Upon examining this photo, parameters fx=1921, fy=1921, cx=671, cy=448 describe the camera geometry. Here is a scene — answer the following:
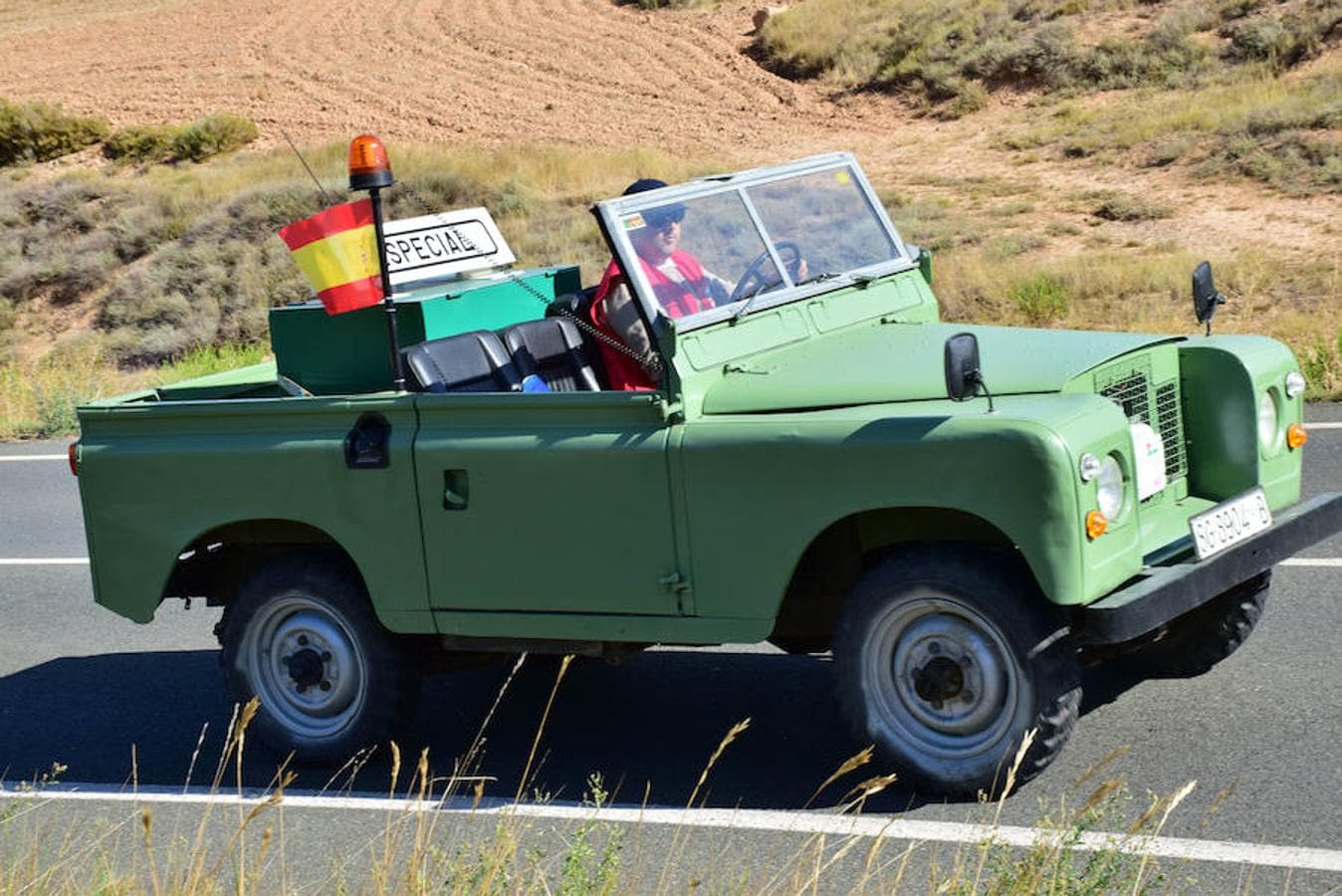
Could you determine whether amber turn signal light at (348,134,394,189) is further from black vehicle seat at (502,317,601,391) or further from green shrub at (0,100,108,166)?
green shrub at (0,100,108,166)

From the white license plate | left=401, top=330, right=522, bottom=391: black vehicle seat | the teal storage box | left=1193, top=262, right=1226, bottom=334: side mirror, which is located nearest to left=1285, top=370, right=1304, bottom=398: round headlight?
left=1193, top=262, right=1226, bottom=334: side mirror

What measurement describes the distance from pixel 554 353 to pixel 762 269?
866mm

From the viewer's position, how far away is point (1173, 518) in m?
6.24

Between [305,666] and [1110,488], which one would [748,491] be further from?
[305,666]

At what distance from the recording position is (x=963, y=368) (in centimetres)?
545

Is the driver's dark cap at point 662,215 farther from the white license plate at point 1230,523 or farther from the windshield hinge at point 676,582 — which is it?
the white license plate at point 1230,523

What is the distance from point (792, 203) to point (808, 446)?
1538 mm

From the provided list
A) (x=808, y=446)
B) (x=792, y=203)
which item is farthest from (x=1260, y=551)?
(x=792, y=203)

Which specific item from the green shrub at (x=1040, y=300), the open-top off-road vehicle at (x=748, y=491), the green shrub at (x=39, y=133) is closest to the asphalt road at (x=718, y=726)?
the open-top off-road vehicle at (x=748, y=491)

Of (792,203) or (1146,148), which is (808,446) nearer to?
(792,203)

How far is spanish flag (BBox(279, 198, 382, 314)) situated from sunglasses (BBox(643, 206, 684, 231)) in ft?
3.18

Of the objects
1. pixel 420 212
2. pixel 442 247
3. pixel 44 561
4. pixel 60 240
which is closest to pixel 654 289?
pixel 442 247

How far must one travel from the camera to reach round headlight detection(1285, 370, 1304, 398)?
6.58 metres

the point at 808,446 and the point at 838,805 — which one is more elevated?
the point at 808,446
